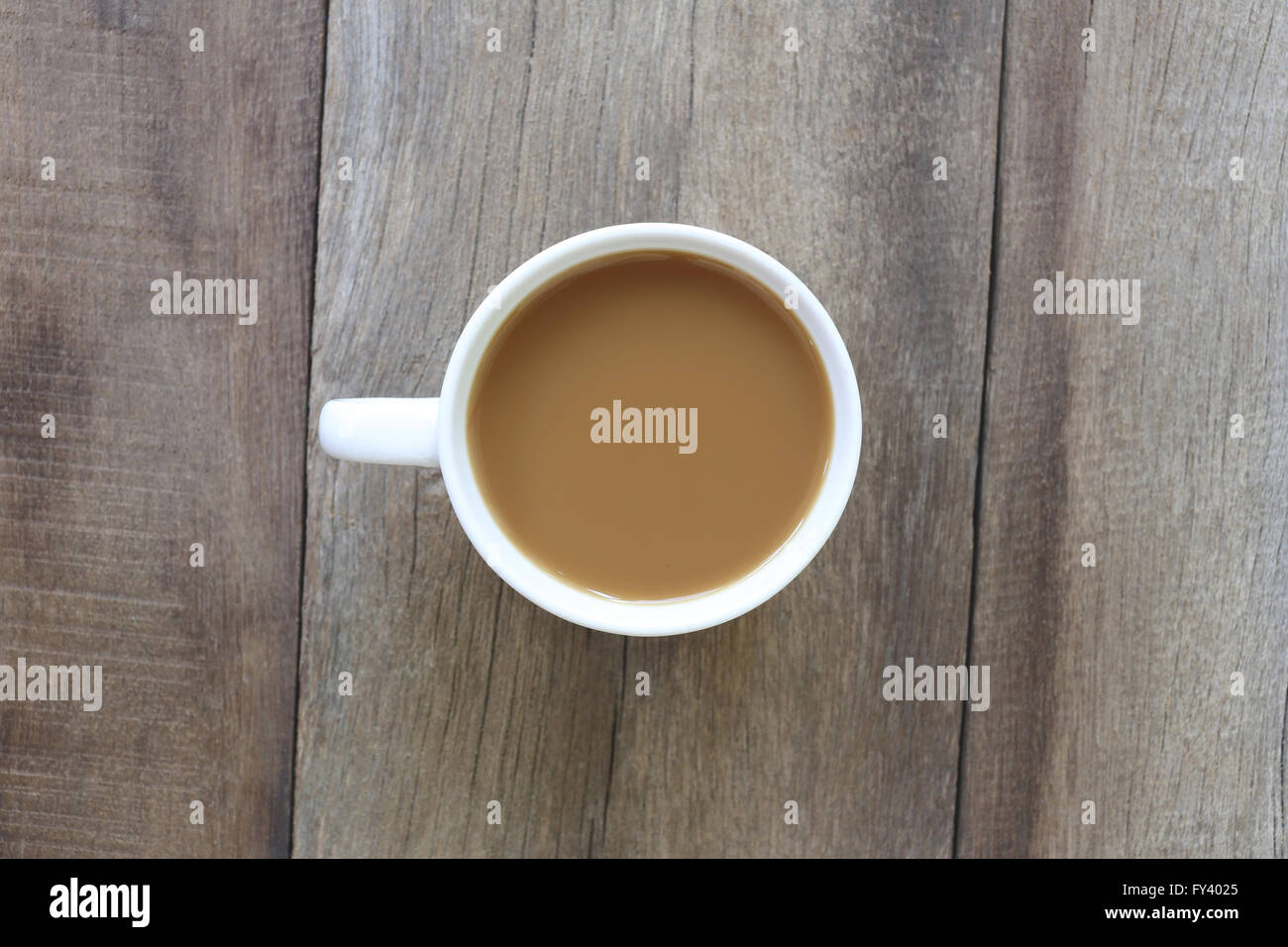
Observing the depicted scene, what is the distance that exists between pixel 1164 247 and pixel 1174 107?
5.5 inches

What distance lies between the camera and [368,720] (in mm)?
938

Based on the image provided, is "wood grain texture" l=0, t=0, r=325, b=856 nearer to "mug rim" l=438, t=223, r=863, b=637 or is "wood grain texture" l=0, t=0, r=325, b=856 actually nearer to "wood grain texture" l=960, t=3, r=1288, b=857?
"mug rim" l=438, t=223, r=863, b=637

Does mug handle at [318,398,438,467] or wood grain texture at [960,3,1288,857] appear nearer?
mug handle at [318,398,438,467]

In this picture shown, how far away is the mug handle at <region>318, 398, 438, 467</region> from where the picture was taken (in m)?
0.73

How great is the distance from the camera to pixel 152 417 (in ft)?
3.09

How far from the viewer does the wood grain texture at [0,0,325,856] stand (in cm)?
93

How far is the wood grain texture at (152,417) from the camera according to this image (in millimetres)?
932

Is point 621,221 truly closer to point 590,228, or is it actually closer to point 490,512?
point 590,228

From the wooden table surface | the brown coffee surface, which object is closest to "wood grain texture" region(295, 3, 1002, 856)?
the wooden table surface

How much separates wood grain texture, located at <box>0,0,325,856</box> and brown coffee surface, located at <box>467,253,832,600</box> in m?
0.29

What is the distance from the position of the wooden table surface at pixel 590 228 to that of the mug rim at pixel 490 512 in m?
0.18

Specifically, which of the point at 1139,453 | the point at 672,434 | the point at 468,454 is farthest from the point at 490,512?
the point at 1139,453

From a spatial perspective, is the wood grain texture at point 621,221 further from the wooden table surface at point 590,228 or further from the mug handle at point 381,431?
the mug handle at point 381,431

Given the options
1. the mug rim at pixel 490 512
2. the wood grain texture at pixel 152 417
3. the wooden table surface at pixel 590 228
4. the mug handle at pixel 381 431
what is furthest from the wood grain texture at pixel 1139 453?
the wood grain texture at pixel 152 417
